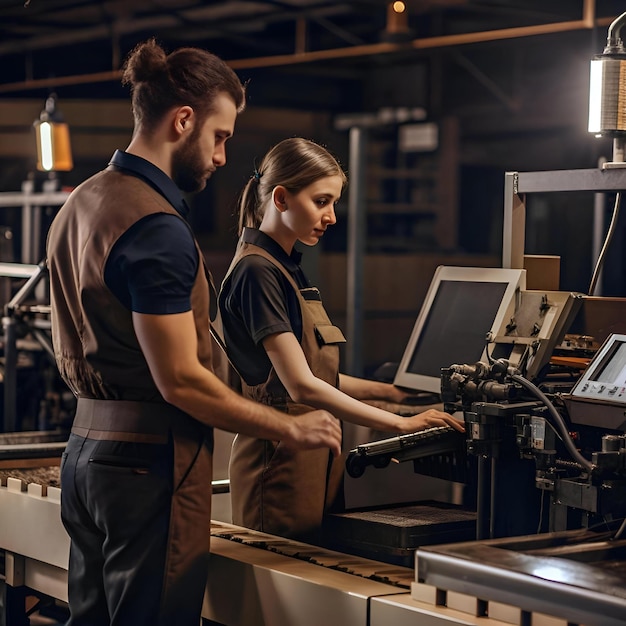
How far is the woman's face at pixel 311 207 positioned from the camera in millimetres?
2271

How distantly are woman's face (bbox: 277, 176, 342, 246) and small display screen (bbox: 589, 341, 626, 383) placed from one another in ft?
2.02

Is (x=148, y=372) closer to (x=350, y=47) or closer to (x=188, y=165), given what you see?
(x=188, y=165)

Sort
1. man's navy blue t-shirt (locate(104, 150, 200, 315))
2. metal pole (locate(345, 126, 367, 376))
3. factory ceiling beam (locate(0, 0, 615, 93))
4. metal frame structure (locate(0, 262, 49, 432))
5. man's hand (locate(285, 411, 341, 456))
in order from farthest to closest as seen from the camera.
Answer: metal pole (locate(345, 126, 367, 376)) → factory ceiling beam (locate(0, 0, 615, 93)) → metal frame structure (locate(0, 262, 49, 432)) → man's hand (locate(285, 411, 341, 456)) → man's navy blue t-shirt (locate(104, 150, 200, 315))

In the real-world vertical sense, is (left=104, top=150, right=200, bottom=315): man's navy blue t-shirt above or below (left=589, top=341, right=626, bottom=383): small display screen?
above

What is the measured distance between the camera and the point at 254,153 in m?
9.65

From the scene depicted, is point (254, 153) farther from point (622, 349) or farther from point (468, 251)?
point (622, 349)

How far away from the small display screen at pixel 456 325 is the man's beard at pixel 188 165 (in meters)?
0.72

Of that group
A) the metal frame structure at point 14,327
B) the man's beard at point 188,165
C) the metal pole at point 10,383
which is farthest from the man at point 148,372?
the metal pole at point 10,383

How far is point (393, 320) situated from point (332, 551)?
6083mm

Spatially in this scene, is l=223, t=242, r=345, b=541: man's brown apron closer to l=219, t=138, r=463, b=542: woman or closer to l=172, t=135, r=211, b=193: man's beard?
l=219, t=138, r=463, b=542: woman

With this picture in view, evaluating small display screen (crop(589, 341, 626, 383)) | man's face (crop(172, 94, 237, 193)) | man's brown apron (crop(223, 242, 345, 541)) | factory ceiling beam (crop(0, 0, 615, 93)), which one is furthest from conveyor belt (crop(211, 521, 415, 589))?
factory ceiling beam (crop(0, 0, 615, 93))

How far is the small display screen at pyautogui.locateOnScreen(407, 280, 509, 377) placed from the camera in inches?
93.0

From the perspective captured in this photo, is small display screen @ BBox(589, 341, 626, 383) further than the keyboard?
No

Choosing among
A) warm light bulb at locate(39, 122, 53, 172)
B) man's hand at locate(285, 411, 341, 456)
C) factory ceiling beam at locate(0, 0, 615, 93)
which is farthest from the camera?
warm light bulb at locate(39, 122, 53, 172)
